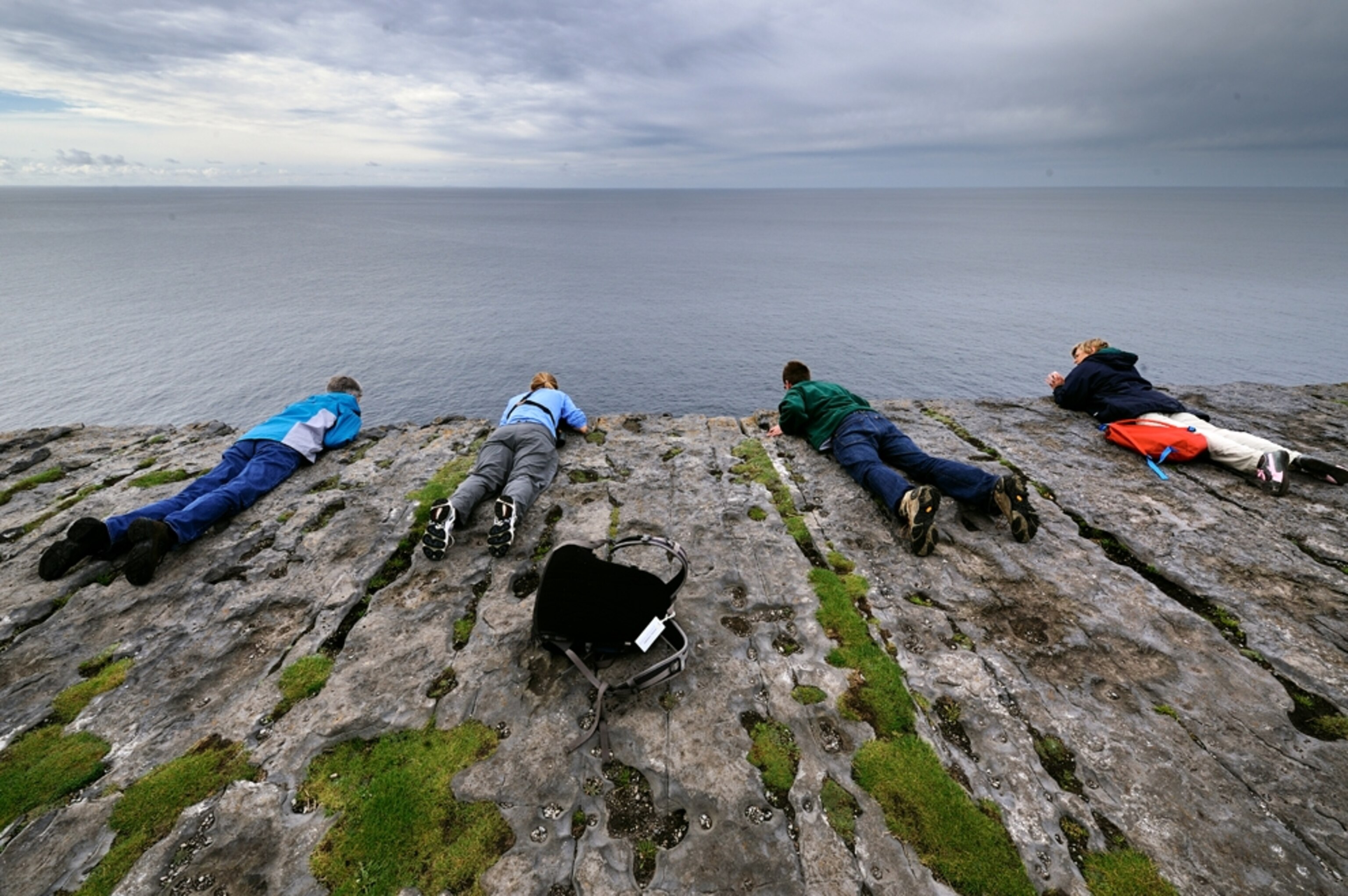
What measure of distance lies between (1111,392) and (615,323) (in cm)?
4858

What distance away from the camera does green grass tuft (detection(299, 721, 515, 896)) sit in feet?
14.5

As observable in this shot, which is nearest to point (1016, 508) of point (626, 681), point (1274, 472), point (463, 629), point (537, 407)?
point (1274, 472)

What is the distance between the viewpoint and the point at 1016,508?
8711 mm

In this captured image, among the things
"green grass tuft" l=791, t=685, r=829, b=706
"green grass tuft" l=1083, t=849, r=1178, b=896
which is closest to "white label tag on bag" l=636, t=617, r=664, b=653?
"green grass tuft" l=791, t=685, r=829, b=706

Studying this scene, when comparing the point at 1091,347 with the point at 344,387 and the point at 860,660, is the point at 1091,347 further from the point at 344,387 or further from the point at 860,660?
the point at 344,387

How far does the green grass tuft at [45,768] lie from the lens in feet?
16.5

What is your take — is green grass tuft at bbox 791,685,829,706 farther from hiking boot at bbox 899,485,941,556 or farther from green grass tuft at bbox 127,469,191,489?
green grass tuft at bbox 127,469,191,489

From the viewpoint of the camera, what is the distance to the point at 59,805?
16.5 ft

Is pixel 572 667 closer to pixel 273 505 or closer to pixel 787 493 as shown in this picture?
pixel 787 493

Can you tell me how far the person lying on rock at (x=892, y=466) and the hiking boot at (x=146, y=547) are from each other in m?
11.0

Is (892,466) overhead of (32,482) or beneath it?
overhead

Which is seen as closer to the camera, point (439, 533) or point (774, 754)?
point (774, 754)

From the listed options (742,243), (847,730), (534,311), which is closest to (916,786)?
(847,730)

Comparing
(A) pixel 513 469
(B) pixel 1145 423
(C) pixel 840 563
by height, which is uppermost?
(B) pixel 1145 423
